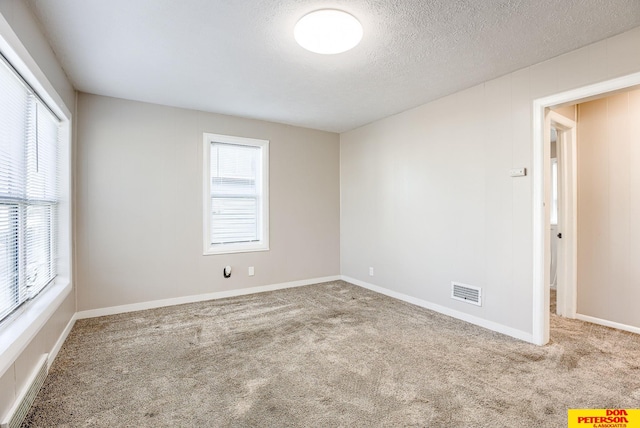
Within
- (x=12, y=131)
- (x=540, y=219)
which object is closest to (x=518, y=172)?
(x=540, y=219)

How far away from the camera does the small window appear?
14.0 feet

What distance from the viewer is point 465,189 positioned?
136 inches

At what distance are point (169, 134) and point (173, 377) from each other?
2916mm

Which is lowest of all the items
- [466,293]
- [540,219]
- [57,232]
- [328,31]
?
[466,293]

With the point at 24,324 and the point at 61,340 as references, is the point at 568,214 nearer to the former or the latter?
the point at 24,324

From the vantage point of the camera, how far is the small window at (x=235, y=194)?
14.0 feet

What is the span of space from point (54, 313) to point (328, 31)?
306cm

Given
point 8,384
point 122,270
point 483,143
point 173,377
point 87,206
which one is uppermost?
point 483,143

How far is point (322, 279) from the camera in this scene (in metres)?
5.22

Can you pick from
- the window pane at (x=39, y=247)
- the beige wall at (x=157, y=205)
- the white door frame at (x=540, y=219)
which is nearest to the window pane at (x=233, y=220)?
the beige wall at (x=157, y=205)

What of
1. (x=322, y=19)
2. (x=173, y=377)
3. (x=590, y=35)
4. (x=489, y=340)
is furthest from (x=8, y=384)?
(x=590, y=35)

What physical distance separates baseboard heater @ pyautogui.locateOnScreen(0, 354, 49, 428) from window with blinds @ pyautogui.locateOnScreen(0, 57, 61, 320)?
448 mm

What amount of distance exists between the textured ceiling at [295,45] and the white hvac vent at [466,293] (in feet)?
7.12

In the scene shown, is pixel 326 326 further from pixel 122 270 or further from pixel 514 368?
pixel 122 270
